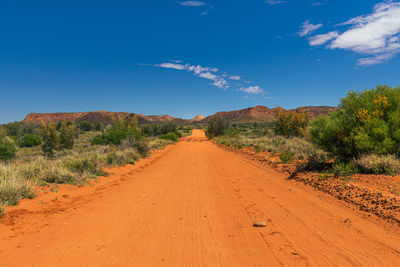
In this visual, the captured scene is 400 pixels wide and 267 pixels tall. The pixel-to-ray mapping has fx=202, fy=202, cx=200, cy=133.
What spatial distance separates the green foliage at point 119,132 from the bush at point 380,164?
1666cm

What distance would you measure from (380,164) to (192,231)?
6477 mm

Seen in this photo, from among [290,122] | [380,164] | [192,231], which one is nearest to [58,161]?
[192,231]

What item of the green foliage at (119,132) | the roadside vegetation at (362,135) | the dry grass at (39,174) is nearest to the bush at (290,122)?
the roadside vegetation at (362,135)

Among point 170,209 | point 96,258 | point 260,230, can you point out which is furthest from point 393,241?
point 96,258

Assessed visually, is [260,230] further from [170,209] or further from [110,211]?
[110,211]

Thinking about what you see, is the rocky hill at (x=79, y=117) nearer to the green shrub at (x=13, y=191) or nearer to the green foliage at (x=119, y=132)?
the green foliage at (x=119, y=132)

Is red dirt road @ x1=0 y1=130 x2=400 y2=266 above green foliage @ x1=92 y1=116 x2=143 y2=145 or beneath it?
beneath

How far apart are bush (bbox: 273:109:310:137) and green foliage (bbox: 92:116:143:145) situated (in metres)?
15.5

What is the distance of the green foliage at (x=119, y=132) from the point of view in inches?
738

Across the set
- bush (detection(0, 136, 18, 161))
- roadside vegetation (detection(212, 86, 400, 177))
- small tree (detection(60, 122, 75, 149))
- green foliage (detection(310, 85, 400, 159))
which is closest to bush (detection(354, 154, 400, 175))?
roadside vegetation (detection(212, 86, 400, 177))

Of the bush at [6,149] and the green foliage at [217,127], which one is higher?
the green foliage at [217,127]

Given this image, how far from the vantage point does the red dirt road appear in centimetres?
316

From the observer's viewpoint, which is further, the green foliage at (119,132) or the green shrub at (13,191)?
the green foliage at (119,132)

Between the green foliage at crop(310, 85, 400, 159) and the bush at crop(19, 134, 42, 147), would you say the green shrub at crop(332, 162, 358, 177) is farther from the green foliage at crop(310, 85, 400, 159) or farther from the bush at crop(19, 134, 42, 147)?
the bush at crop(19, 134, 42, 147)
